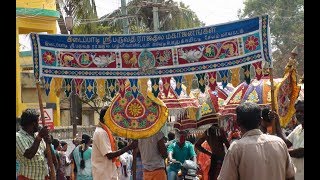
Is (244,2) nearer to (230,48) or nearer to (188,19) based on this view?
(188,19)

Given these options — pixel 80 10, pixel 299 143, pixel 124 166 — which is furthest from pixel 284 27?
pixel 299 143

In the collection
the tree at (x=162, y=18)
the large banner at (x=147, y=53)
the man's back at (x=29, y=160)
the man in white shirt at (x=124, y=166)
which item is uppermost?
the tree at (x=162, y=18)

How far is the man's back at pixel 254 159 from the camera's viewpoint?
6781 mm

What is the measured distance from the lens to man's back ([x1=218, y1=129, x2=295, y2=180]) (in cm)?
678

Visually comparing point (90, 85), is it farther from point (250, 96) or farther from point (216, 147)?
point (250, 96)

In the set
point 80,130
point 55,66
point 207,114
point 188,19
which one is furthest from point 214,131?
point 188,19

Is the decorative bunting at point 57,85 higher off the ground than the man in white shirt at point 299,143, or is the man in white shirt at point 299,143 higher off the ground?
the decorative bunting at point 57,85

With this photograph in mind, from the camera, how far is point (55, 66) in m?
10.6

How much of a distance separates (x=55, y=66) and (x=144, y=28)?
882 inches

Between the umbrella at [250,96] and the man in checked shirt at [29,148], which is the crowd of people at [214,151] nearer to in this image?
the man in checked shirt at [29,148]

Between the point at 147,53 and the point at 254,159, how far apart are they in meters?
3.94

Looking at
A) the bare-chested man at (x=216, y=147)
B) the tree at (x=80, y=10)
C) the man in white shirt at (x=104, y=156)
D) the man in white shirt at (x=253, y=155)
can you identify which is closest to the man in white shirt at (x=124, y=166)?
the bare-chested man at (x=216, y=147)

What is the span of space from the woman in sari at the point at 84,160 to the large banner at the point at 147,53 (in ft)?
11.1

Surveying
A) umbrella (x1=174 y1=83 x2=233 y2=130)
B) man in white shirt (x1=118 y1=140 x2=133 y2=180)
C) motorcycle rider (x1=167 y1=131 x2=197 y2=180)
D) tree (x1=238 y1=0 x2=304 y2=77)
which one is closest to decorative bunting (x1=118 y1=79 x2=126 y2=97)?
umbrella (x1=174 y1=83 x2=233 y2=130)
